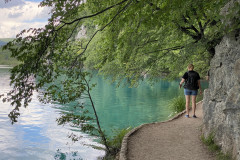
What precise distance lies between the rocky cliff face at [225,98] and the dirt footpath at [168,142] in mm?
506

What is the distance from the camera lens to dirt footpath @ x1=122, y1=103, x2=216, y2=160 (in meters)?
5.97

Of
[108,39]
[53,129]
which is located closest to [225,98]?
[108,39]

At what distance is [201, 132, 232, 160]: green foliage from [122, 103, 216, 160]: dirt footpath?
A: 0.36ft

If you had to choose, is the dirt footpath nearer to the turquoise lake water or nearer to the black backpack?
the black backpack

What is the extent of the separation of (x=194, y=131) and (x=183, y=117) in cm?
214

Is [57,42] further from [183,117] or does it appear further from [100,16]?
[183,117]

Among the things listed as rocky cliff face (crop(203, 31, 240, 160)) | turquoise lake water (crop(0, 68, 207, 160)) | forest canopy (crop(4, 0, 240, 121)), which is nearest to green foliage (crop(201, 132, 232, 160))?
rocky cliff face (crop(203, 31, 240, 160))

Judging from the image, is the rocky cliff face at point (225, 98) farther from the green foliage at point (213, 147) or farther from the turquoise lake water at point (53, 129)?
the turquoise lake water at point (53, 129)

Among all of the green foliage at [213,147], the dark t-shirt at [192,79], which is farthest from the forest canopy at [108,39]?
the green foliage at [213,147]


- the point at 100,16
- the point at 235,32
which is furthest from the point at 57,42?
the point at 100,16

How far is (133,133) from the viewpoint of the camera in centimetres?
782

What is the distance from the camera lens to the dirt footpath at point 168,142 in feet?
19.6

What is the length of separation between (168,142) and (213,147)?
1274 millimetres

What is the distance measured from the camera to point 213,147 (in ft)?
20.0
